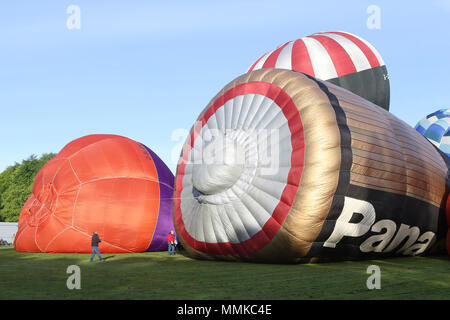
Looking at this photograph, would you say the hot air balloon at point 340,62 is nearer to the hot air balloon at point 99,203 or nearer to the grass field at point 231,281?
the hot air balloon at point 99,203

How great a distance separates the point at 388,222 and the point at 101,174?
8999 millimetres

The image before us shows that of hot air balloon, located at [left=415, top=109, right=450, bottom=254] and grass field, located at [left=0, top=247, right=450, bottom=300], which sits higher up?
hot air balloon, located at [left=415, top=109, right=450, bottom=254]

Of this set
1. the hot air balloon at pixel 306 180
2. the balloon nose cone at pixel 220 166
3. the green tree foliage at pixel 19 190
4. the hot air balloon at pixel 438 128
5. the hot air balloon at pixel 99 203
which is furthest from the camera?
the green tree foliage at pixel 19 190

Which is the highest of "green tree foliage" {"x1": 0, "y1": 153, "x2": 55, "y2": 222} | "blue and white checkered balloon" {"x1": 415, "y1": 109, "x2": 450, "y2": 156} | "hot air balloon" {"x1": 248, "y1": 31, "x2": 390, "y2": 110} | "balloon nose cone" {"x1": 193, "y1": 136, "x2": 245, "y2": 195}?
"hot air balloon" {"x1": 248, "y1": 31, "x2": 390, "y2": 110}

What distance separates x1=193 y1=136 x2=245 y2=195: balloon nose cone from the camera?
10.1m

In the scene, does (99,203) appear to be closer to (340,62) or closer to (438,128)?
(340,62)

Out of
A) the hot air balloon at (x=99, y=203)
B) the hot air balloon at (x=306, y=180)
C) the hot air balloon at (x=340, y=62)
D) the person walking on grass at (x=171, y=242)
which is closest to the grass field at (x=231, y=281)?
the hot air balloon at (x=306, y=180)

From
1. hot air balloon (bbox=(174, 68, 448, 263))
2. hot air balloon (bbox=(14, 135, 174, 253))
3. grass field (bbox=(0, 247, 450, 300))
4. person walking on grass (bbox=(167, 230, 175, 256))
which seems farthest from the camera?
hot air balloon (bbox=(14, 135, 174, 253))

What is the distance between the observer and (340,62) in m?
14.2

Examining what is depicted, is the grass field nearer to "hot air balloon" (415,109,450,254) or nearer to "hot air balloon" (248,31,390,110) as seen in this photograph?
"hot air balloon" (248,31,390,110)

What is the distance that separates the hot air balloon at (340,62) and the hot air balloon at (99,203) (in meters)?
5.57

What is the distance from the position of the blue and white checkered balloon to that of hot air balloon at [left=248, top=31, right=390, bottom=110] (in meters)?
5.76

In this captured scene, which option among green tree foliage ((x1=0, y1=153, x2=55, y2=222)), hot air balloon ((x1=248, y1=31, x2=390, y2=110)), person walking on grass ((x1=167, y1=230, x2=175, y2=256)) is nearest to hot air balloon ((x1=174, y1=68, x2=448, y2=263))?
person walking on grass ((x1=167, y1=230, x2=175, y2=256))

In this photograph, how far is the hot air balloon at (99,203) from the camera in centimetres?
1402
